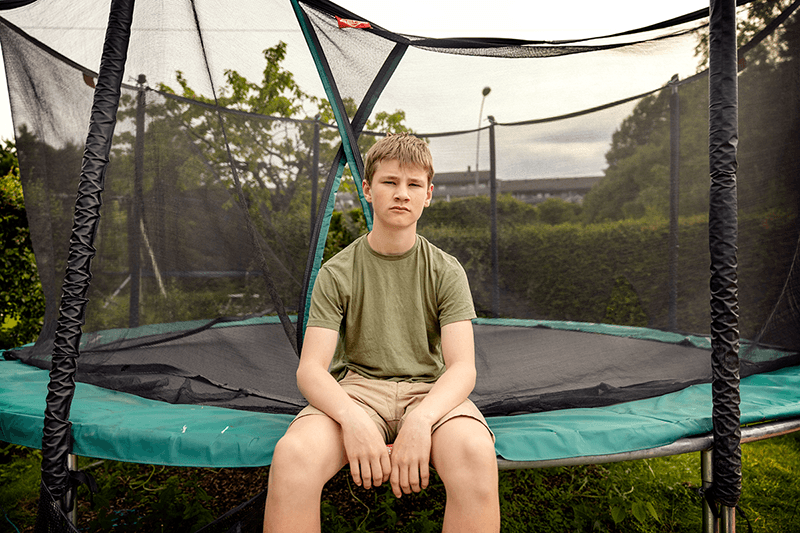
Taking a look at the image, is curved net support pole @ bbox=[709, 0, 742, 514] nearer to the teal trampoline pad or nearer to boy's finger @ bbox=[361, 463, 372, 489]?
the teal trampoline pad

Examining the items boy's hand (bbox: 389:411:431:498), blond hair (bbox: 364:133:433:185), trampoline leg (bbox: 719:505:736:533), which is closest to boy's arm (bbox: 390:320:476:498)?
boy's hand (bbox: 389:411:431:498)

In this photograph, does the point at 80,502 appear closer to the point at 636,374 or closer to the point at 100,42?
the point at 100,42

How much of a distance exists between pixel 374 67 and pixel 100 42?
2.91ft

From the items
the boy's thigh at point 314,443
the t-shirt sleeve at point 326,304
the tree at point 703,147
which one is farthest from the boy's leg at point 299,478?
the tree at point 703,147

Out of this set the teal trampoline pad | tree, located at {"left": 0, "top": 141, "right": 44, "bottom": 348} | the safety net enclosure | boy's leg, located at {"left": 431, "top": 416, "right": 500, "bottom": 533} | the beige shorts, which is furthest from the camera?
tree, located at {"left": 0, "top": 141, "right": 44, "bottom": 348}

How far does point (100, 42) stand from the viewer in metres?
1.44

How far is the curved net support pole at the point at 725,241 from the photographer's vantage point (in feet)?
3.07

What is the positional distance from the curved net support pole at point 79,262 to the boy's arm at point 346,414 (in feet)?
1.68

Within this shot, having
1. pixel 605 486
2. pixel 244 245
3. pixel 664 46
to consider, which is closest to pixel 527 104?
pixel 664 46

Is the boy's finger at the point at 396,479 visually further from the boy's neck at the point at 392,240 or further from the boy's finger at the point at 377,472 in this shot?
the boy's neck at the point at 392,240

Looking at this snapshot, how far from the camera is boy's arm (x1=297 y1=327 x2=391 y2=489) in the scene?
0.76 meters

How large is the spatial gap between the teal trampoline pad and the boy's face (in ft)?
1.76

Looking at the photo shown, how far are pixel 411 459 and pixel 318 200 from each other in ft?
3.62

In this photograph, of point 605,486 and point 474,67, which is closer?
point 605,486
